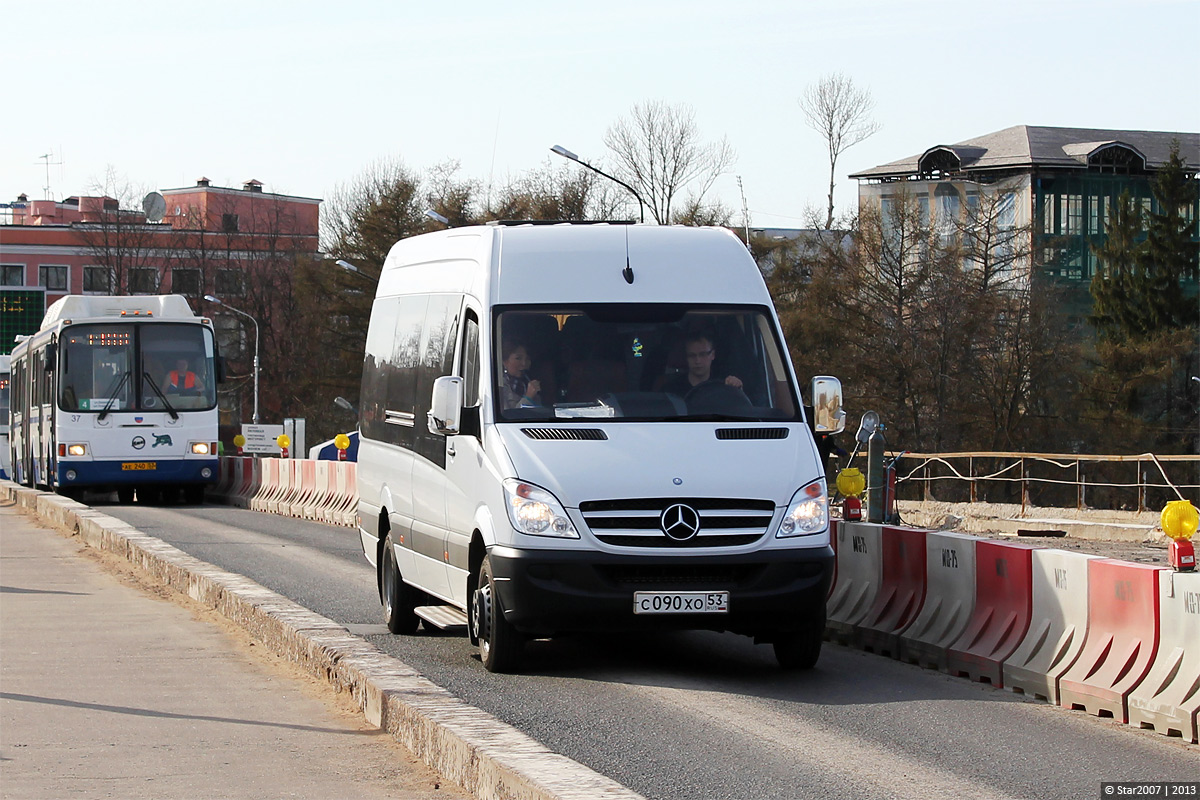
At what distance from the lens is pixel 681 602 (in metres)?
9.11

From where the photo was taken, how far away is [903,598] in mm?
10758

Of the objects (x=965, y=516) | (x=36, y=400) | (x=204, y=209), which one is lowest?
(x=965, y=516)

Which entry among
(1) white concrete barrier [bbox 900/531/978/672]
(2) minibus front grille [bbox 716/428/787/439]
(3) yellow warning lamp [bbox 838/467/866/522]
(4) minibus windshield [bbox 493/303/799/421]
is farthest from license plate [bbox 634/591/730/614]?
(3) yellow warning lamp [bbox 838/467/866/522]

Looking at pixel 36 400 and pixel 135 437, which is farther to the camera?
pixel 36 400

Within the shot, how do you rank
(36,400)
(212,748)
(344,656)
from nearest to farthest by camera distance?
(212,748) → (344,656) → (36,400)

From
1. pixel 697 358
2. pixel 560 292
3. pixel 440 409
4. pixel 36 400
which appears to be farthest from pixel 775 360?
pixel 36 400

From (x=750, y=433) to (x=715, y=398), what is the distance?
0.40 meters

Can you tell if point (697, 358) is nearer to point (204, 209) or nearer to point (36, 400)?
point (36, 400)

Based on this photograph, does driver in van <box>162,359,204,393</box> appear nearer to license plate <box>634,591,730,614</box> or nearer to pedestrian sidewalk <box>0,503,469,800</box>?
pedestrian sidewalk <box>0,503,469,800</box>

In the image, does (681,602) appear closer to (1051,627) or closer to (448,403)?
(448,403)

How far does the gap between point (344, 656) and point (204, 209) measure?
110 metres

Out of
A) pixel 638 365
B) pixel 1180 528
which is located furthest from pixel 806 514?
pixel 1180 528

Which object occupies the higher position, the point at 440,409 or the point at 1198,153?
the point at 1198,153

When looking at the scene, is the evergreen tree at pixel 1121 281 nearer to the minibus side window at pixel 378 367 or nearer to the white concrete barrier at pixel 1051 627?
the minibus side window at pixel 378 367
